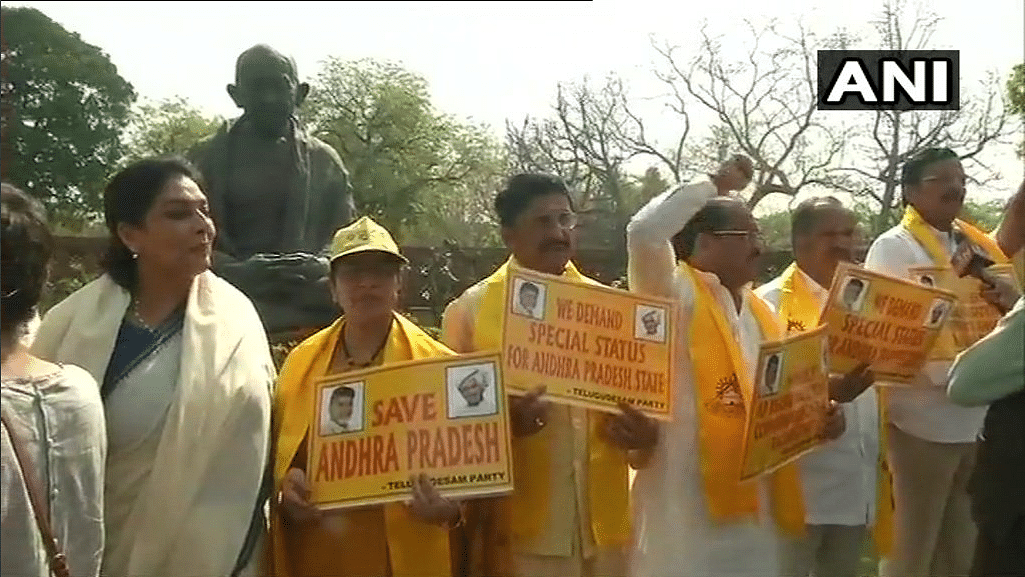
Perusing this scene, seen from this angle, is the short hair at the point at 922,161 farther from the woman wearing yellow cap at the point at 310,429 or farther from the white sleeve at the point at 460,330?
the woman wearing yellow cap at the point at 310,429

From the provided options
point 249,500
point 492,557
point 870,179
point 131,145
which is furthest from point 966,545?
point 870,179

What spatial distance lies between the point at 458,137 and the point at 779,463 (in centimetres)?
874

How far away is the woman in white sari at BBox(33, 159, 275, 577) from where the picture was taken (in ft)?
7.97

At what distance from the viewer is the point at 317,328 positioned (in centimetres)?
430

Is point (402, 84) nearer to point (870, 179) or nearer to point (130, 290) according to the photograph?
point (870, 179)

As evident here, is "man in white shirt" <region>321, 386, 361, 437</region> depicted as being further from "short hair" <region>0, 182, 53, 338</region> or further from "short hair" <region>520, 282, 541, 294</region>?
"short hair" <region>0, 182, 53, 338</region>

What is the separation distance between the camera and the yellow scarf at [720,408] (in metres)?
2.94

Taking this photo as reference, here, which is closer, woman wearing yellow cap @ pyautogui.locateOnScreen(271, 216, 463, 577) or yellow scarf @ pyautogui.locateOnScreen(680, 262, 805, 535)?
woman wearing yellow cap @ pyautogui.locateOnScreen(271, 216, 463, 577)

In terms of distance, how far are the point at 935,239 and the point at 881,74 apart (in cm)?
56

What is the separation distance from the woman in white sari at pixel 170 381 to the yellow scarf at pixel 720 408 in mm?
1111

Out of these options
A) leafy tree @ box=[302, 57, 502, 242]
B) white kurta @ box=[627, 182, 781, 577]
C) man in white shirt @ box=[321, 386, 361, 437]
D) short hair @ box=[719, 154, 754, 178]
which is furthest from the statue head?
leafy tree @ box=[302, 57, 502, 242]

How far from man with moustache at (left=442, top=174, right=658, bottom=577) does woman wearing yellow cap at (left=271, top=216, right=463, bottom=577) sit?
Answer: 0.19m

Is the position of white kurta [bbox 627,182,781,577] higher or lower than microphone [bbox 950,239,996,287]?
lower

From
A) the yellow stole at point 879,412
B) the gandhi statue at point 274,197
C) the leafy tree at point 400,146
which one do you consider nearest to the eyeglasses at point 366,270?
the yellow stole at point 879,412
